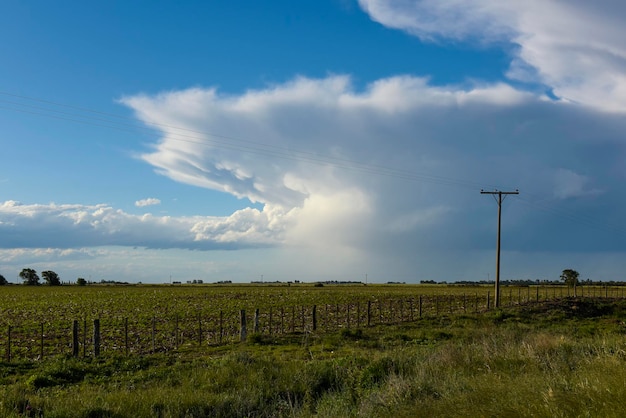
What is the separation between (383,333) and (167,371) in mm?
14426

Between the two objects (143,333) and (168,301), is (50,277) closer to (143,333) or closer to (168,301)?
(168,301)

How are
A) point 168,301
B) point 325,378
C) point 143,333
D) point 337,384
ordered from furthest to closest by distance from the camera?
point 168,301
point 143,333
point 325,378
point 337,384

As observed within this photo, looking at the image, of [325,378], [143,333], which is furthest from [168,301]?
[325,378]

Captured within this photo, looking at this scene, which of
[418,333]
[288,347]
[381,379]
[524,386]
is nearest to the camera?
[524,386]

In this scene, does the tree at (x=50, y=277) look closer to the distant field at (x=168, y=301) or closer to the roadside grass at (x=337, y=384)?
the distant field at (x=168, y=301)

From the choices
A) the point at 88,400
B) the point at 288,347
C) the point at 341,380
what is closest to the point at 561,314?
the point at 288,347

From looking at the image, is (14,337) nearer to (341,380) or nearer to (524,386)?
(341,380)

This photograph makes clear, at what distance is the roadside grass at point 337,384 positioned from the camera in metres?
8.12

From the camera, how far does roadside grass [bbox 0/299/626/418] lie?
26.6 ft

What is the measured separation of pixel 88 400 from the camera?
11.7 metres

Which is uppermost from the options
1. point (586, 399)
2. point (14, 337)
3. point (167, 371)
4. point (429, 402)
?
point (586, 399)

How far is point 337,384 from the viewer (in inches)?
550

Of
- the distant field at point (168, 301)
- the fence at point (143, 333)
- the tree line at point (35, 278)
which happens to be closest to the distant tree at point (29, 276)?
the tree line at point (35, 278)

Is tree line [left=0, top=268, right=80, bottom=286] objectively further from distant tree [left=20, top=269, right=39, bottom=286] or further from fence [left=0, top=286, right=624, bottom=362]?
fence [left=0, top=286, right=624, bottom=362]
